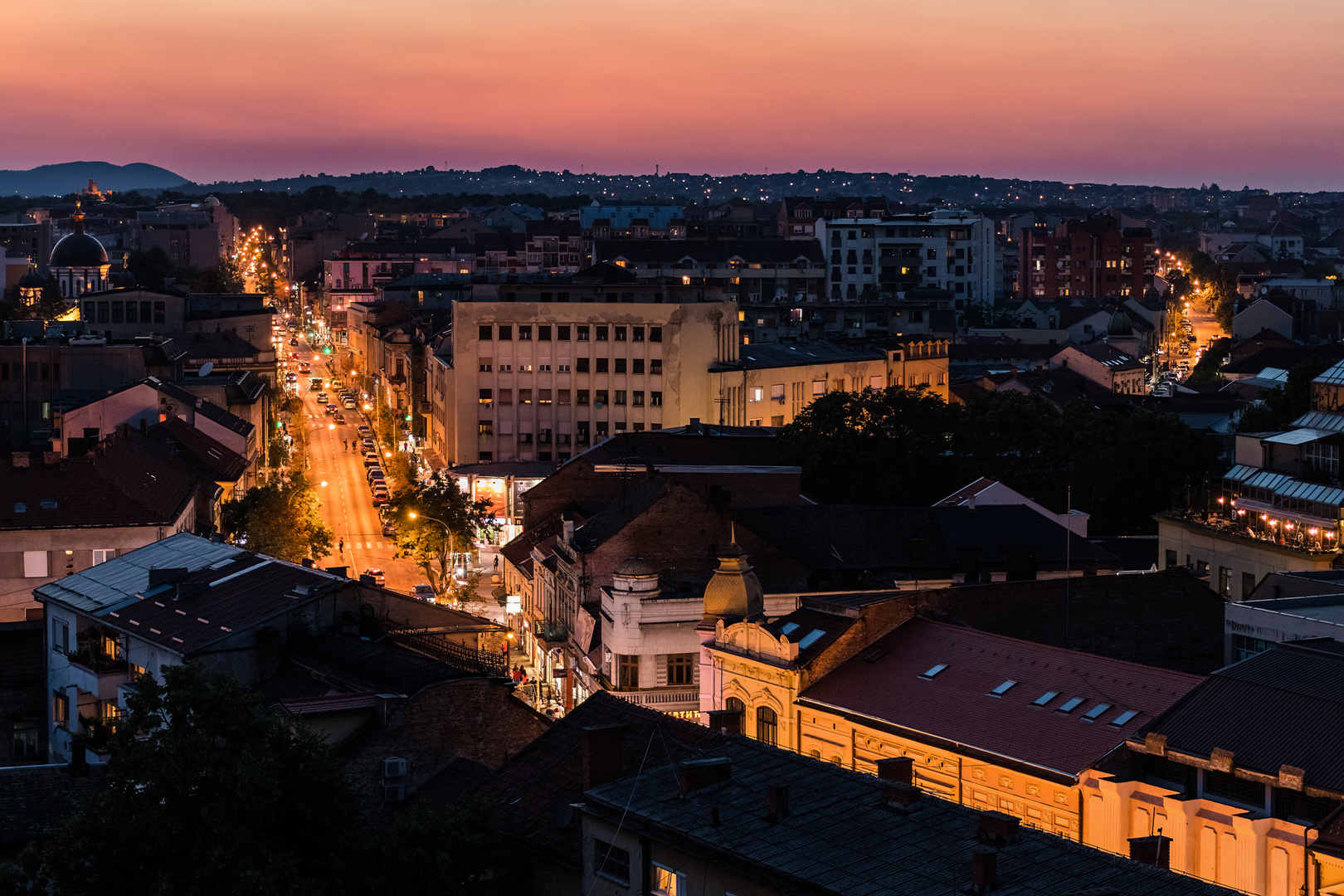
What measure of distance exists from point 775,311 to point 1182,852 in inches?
4904

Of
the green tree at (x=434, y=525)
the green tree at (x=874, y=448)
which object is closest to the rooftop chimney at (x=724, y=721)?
the green tree at (x=874, y=448)

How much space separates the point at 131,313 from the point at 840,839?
400 ft

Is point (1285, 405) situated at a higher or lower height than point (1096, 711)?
higher

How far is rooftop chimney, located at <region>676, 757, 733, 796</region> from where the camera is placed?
1174 inches

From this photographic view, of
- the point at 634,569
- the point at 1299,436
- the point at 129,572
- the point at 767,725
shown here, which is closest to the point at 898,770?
the point at 767,725

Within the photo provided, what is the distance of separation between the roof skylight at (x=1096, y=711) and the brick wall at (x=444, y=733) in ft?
36.7

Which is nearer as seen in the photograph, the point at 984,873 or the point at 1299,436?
the point at 984,873

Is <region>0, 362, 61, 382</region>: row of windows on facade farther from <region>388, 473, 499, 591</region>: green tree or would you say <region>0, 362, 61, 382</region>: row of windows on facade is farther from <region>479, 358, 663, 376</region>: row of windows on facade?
<region>388, 473, 499, 591</region>: green tree

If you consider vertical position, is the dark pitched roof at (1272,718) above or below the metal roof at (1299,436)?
below

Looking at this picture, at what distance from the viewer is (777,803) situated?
1125 inches

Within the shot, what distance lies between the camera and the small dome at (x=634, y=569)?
54.6 metres

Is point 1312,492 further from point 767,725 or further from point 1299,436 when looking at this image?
point 767,725

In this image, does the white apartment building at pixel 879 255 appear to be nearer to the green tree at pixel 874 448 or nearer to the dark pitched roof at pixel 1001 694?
the green tree at pixel 874 448

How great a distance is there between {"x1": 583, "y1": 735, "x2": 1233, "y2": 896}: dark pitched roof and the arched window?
1540 cm
